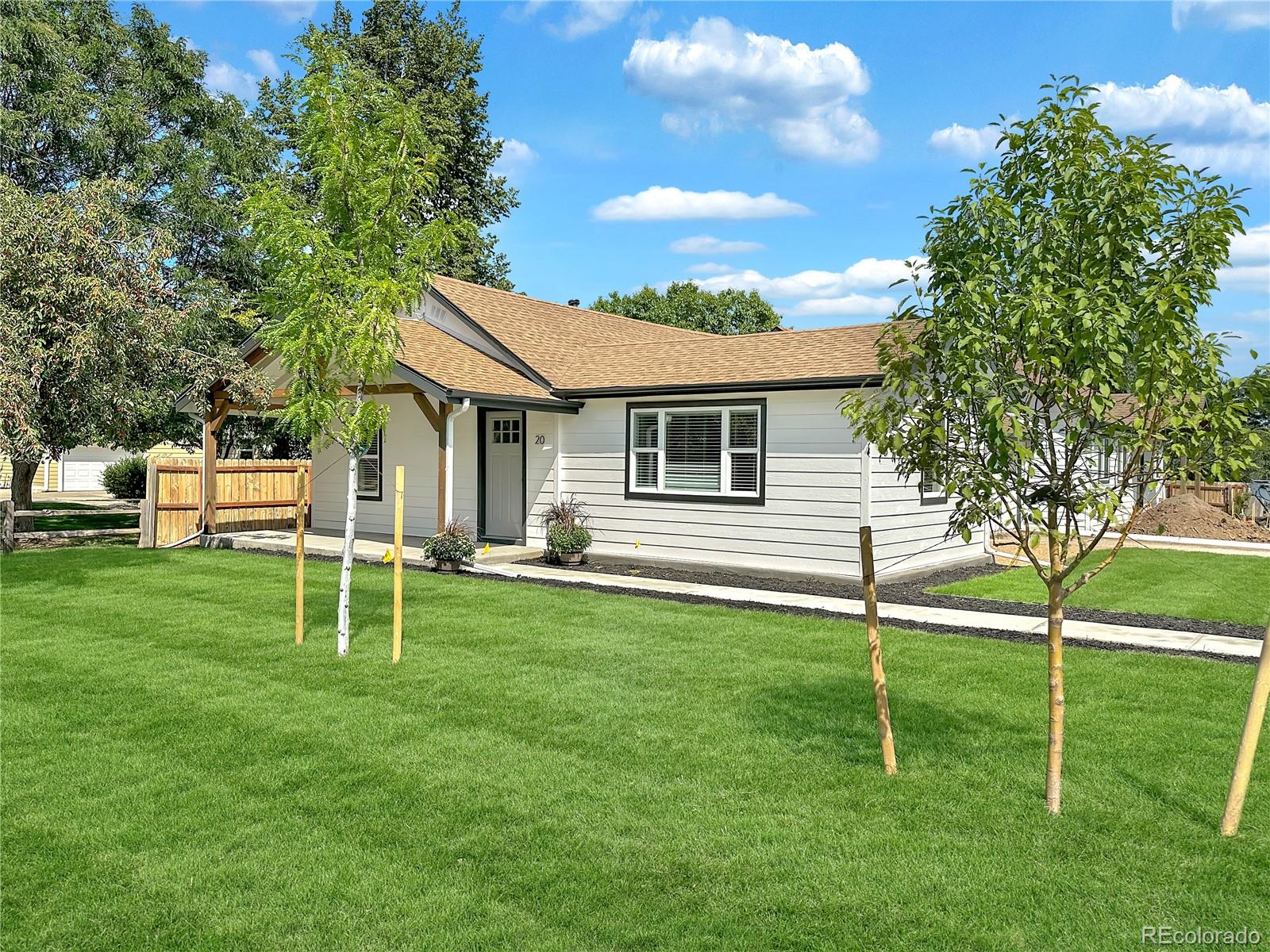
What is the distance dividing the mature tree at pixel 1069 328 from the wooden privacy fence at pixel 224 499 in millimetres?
14393

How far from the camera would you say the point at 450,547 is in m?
13.6

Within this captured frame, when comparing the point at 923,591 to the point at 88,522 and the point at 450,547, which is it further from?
the point at 88,522

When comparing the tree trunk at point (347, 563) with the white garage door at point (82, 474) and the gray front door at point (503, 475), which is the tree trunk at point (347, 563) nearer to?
the gray front door at point (503, 475)

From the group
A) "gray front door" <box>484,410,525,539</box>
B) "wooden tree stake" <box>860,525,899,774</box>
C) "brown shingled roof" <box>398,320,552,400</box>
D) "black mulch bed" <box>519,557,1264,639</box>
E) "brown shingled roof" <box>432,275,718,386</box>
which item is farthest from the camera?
"brown shingled roof" <box>432,275,718,386</box>

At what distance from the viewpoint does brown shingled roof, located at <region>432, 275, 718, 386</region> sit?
694 inches

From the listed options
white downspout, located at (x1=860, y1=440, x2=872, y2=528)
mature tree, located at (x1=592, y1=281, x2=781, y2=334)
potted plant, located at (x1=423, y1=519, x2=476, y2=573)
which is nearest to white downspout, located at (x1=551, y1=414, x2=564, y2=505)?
potted plant, located at (x1=423, y1=519, x2=476, y2=573)

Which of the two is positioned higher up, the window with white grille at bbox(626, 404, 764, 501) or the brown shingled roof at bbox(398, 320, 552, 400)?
the brown shingled roof at bbox(398, 320, 552, 400)

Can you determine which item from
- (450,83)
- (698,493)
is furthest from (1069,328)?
(450,83)

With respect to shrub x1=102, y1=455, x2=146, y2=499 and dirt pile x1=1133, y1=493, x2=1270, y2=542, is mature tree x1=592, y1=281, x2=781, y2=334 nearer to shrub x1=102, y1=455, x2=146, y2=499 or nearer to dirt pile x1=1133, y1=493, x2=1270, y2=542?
shrub x1=102, y1=455, x2=146, y2=499

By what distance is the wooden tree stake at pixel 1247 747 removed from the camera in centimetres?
436

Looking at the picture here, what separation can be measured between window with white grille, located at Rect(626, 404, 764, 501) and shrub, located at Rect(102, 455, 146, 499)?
940 inches

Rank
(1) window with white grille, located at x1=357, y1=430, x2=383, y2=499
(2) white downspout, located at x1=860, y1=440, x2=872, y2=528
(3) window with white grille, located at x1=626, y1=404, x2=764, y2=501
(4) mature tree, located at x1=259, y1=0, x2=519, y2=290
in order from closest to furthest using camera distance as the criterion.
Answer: (2) white downspout, located at x1=860, y1=440, x2=872, y2=528 → (3) window with white grille, located at x1=626, y1=404, x2=764, y2=501 → (1) window with white grille, located at x1=357, y1=430, x2=383, y2=499 → (4) mature tree, located at x1=259, y1=0, x2=519, y2=290

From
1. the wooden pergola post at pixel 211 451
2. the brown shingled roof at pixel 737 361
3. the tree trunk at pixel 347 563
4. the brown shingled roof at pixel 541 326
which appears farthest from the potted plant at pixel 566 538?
the wooden pergola post at pixel 211 451

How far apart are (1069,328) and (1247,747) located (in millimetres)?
2196
